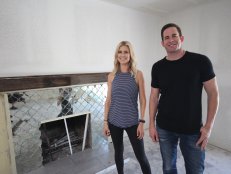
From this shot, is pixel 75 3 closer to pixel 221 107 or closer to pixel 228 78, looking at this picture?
pixel 228 78

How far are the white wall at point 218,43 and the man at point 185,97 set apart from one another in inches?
55.2

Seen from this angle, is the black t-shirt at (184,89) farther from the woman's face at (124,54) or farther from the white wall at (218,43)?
the white wall at (218,43)

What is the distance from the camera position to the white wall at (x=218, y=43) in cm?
230

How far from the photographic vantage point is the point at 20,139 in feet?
6.44

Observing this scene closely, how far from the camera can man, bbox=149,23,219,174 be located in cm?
119

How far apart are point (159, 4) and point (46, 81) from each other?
5.93 feet

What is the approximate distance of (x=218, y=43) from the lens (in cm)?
237

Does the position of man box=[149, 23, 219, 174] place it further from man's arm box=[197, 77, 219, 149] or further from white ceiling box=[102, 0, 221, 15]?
white ceiling box=[102, 0, 221, 15]

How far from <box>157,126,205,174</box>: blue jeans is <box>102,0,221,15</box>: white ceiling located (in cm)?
177

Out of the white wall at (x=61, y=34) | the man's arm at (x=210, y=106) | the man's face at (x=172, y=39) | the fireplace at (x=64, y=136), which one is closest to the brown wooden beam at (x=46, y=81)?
the white wall at (x=61, y=34)

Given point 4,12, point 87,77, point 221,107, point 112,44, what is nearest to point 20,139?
point 87,77

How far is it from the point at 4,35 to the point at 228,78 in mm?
2618

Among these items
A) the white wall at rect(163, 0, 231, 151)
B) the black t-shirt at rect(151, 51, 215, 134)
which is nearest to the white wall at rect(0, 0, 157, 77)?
the white wall at rect(163, 0, 231, 151)

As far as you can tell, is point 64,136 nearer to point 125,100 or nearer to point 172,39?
A: point 125,100
